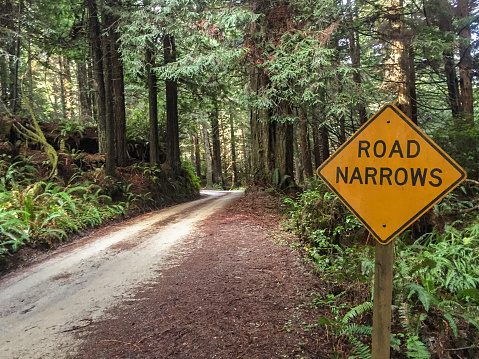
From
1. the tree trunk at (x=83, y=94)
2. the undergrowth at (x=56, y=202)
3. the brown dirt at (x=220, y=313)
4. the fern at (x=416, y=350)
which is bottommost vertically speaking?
the fern at (x=416, y=350)

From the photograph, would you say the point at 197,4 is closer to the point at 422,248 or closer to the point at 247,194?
the point at 247,194

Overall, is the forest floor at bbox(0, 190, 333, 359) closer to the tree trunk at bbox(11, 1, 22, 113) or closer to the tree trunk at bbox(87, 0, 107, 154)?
the tree trunk at bbox(87, 0, 107, 154)

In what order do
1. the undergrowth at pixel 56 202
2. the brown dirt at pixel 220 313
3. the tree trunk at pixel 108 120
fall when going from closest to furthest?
the brown dirt at pixel 220 313 < the undergrowth at pixel 56 202 < the tree trunk at pixel 108 120

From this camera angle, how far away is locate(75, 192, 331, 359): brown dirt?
281cm

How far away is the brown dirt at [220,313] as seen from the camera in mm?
2807

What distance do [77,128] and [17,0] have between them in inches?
206

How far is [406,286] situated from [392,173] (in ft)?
7.07

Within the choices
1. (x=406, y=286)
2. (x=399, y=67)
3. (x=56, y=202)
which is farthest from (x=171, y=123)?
(x=406, y=286)

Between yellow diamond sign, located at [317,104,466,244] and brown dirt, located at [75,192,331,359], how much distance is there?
1.51 m

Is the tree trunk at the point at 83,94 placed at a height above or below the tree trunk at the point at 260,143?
above

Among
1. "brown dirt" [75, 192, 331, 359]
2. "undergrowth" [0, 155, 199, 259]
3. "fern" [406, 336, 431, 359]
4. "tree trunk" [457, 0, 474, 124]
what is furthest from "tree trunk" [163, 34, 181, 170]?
"fern" [406, 336, 431, 359]

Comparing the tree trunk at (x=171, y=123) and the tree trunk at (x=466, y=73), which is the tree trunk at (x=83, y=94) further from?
the tree trunk at (x=466, y=73)

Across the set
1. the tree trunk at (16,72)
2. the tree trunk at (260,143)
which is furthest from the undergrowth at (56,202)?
the tree trunk at (260,143)

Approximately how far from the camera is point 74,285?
4.41m
